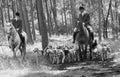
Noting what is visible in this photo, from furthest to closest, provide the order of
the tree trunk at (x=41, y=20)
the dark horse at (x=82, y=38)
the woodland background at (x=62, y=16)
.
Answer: the woodland background at (x=62, y=16)
the tree trunk at (x=41, y=20)
the dark horse at (x=82, y=38)

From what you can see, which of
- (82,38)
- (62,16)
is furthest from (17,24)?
(62,16)

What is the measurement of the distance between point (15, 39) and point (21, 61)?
122cm

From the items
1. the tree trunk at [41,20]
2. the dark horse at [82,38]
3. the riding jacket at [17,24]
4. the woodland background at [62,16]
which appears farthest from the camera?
the woodland background at [62,16]

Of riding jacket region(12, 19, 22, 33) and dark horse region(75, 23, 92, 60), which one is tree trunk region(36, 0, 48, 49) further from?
riding jacket region(12, 19, 22, 33)

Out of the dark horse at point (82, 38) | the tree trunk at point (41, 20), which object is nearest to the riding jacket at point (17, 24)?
the dark horse at point (82, 38)

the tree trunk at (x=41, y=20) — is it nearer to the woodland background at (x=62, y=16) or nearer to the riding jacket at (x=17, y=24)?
the woodland background at (x=62, y=16)

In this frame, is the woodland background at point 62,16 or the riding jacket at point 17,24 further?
the woodland background at point 62,16

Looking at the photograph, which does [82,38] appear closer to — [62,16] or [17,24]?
[17,24]

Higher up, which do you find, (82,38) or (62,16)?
(82,38)

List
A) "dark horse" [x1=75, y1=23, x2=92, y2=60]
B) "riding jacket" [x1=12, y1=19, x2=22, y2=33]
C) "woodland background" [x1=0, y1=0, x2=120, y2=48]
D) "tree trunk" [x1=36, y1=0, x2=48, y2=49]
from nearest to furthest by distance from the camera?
1. "riding jacket" [x1=12, y1=19, x2=22, y2=33]
2. "dark horse" [x1=75, y1=23, x2=92, y2=60]
3. "tree trunk" [x1=36, y1=0, x2=48, y2=49]
4. "woodland background" [x1=0, y1=0, x2=120, y2=48]

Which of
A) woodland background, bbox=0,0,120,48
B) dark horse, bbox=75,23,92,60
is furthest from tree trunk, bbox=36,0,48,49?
dark horse, bbox=75,23,92,60

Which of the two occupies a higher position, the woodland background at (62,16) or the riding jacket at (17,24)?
the riding jacket at (17,24)

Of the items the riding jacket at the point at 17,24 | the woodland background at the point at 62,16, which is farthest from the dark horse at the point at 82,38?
the riding jacket at the point at 17,24

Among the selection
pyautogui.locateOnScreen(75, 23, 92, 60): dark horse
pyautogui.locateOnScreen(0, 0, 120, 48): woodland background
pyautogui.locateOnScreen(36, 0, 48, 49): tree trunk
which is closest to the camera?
pyautogui.locateOnScreen(75, 23, 92, 60): dark horse
